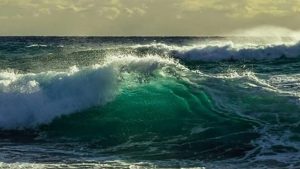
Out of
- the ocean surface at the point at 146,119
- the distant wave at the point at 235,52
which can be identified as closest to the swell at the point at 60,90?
the ocean surface at the point at 146,119

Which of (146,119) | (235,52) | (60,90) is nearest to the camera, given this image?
(146,119)

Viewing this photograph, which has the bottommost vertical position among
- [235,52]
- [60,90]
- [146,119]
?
[146,119]

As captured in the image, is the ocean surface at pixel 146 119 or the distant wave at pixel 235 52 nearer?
the ocean surface at pixel 146 119

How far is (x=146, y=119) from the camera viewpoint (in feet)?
44.7

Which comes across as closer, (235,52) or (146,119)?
(146,119)

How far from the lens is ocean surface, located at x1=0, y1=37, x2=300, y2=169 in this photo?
33.5 ft

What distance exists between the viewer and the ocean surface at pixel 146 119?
10211 millimetres

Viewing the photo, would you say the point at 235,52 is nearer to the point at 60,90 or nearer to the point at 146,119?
the point at 60,90

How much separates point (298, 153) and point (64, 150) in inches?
180

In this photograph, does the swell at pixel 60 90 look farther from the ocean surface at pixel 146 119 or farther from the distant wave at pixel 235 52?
the distant wave at pixel 235 52

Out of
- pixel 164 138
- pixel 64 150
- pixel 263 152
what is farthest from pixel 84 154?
pixel 263 152

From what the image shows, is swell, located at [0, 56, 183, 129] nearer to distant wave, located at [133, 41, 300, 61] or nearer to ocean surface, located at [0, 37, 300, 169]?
ocean surface, located at [0, 37, 300, 169]

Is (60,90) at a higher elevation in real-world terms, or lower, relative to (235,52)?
lower

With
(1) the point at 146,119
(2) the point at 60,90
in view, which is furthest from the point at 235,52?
(1) the point at 146,119
